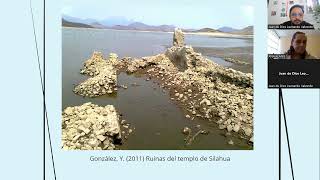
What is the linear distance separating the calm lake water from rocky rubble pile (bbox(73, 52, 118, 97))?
35 millimetres

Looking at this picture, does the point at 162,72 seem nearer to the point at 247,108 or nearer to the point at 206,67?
the point at 206,67

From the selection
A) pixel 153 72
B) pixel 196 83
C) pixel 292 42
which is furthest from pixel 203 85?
pixel 292 42

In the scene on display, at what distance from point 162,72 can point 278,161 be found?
3.25ft

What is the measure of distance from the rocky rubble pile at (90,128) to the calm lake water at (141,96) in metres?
0.05

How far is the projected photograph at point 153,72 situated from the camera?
280cm

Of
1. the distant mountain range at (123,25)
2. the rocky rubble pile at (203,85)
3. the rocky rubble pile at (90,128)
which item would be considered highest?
the distant mountain range at (123,25)

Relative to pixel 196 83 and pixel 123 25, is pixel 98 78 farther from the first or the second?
pixel 196 83

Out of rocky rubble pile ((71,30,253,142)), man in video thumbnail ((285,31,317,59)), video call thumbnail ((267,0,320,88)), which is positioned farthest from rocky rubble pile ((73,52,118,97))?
man in video thumbnail ((285,31,317,59))

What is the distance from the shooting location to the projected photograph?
2.80 meters

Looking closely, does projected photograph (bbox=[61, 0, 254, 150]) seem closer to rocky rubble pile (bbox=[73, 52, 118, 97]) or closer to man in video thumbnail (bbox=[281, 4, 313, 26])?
rocky rubble pile (bbox=[73, 52, 118, 97])

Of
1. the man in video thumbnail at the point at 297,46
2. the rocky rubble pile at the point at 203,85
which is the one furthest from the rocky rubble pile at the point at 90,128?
the man in video thumbnail at the point at 297,46

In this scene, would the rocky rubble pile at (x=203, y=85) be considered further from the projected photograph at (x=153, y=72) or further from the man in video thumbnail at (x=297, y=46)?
the man in video thumbnail at (x=297, y=46)

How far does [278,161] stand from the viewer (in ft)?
9.04

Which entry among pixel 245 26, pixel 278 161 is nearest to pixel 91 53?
pixel 245 26
